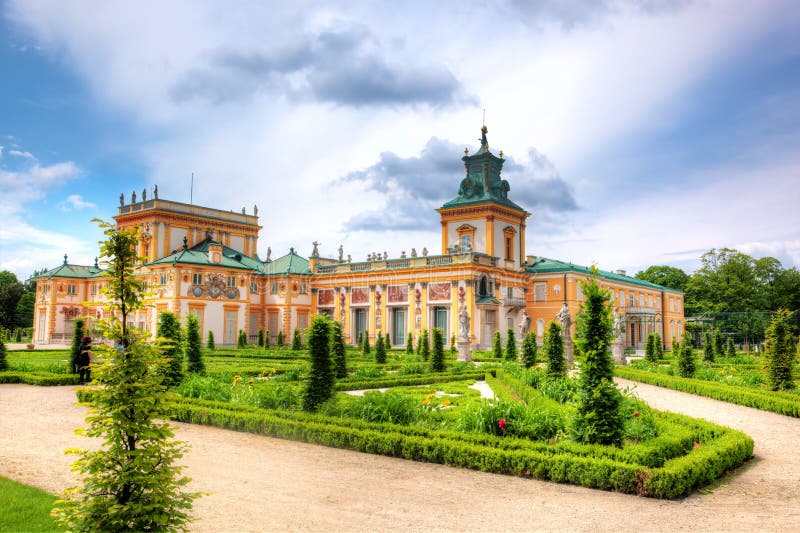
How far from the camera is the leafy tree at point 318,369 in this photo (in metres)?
12.3

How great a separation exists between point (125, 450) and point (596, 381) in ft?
22.5

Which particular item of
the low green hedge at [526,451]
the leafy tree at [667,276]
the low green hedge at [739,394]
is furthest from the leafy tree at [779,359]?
the leafy tree at [667,276]

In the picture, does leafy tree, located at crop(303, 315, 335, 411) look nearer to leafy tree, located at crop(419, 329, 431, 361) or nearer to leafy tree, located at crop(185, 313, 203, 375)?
leafy tree, located at crop(185, 313, 203, 375)

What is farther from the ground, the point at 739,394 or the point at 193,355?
the point at 193,355

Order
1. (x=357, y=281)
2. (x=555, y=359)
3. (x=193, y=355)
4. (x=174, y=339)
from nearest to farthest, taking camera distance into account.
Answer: (x=174, y=339) < (x=555, y=359) < (x=193, y=355) < (x=357, y=281)

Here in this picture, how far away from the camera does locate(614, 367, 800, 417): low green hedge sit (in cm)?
1459

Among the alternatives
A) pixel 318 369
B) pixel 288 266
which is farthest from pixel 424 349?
pixel 288 266

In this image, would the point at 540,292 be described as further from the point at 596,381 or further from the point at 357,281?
the point at 596,381

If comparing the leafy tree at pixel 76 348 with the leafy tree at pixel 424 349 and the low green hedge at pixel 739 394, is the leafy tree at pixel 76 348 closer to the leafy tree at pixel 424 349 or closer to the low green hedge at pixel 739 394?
the leafy tree at pixel 424 349

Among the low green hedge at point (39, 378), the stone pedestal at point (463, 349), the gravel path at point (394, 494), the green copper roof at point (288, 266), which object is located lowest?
the gravel path at point (394, 494)

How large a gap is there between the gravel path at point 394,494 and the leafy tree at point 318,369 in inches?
65.5

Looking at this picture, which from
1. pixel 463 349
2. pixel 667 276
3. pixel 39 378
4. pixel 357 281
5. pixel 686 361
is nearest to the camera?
pixel 39 378

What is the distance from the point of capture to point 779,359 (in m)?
16.6

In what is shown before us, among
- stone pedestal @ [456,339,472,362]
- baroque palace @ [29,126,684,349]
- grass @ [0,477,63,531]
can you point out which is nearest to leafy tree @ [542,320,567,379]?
stone pedestal @ [456,339,472,362]
